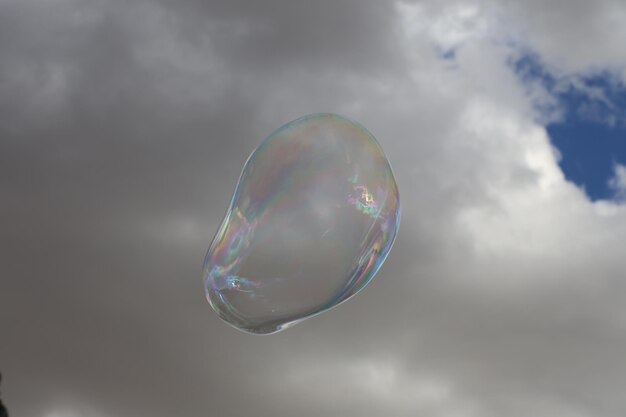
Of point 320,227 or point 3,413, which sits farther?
point 3,413

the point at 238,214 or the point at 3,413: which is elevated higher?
the point at 238,214

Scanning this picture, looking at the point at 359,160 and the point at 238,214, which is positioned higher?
the point at 359,160

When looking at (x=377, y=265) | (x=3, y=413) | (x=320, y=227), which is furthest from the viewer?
(x=3, y=413)

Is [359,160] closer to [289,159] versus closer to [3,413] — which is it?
[289,159]

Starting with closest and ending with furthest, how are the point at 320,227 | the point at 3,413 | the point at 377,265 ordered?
the point at 320,227, the point at 377,265, the point at 3,413

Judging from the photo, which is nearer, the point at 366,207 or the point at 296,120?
the point at 366,207

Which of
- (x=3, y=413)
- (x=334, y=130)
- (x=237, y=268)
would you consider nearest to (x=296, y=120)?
(x=334, y=130)

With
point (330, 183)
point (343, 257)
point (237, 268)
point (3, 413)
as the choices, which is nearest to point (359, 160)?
point (330, 183)

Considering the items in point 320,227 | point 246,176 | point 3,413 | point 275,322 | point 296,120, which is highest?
point 296,120

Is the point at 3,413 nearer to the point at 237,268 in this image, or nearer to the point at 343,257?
the point at 237,268
